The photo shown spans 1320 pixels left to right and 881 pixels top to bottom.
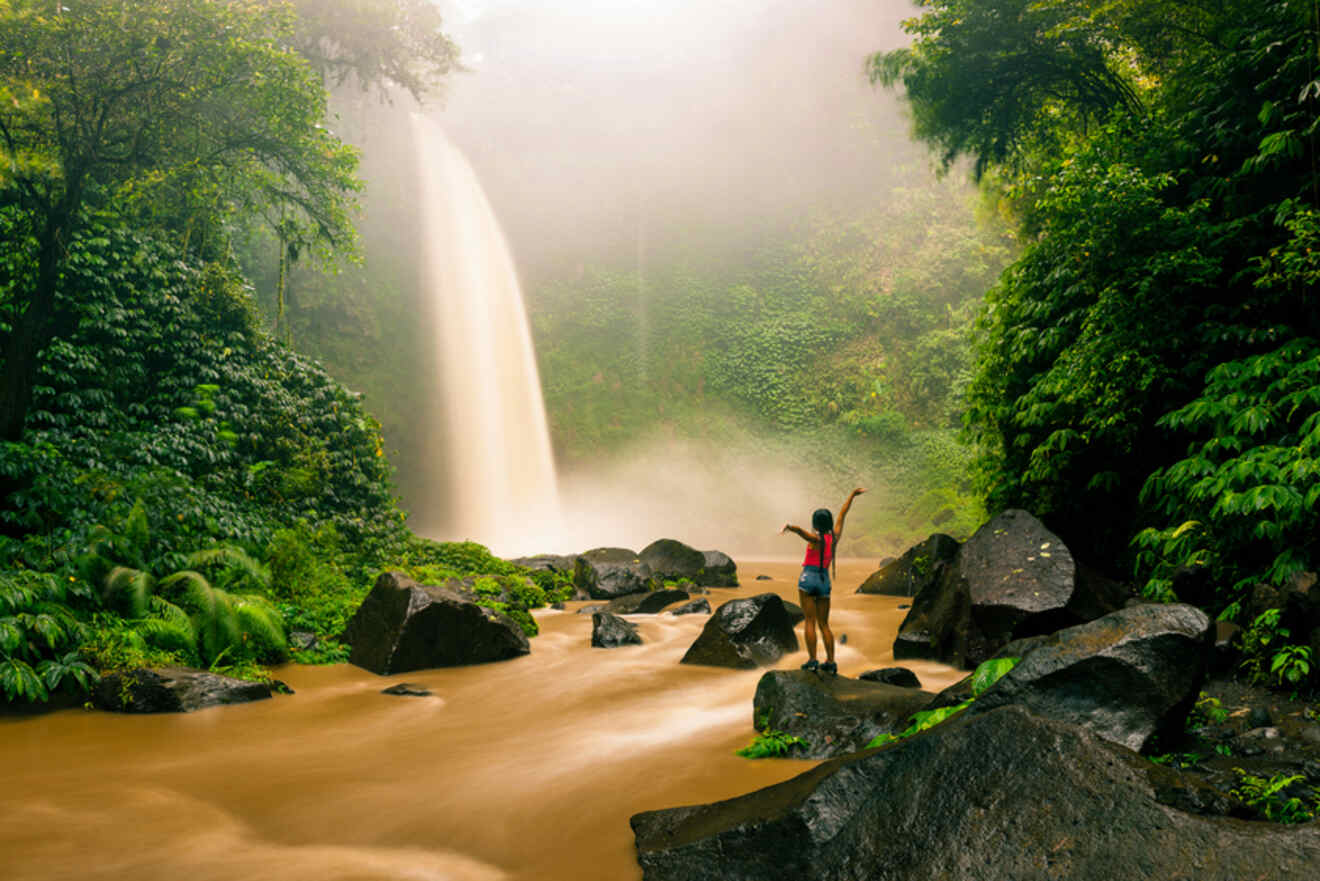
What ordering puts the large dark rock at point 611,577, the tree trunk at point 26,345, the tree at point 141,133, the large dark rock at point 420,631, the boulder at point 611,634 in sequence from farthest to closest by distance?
1. the large dark rock at point 611,577
2. the tree at point 141,133
3. the tree trunk at point 26,345
4. the boulder at point 611,634
5. the large dark rock at point 420,631

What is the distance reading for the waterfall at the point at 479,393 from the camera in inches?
991

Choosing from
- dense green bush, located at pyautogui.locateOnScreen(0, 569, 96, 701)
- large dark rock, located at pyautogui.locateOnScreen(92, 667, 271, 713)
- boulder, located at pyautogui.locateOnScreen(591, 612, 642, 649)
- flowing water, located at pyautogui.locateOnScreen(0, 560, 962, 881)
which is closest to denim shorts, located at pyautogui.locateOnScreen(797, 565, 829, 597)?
flowing water, located at pyautogui.locateOnScreen(0, 560, 962, 881)

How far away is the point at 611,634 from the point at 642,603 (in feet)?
8.57

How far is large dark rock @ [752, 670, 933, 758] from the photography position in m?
4.39

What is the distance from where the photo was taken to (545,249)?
120 feet

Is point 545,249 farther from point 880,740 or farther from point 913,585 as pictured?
point 880,740

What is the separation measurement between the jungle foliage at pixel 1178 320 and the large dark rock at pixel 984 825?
3.59m

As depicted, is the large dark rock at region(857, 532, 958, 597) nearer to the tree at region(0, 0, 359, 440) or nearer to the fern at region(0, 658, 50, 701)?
the fern at region(0, 658, 50, 701)

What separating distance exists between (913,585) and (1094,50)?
8340mm

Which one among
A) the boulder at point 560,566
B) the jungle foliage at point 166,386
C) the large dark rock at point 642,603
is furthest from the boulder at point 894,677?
the boulder at point 560,566

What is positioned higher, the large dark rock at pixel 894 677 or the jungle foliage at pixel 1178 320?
the jungle foliage at pixel 1178 320

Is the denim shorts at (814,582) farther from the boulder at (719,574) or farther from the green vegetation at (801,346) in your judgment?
the green vegetation at (801,346)

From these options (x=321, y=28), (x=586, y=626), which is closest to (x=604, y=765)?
(x=586, y=626)

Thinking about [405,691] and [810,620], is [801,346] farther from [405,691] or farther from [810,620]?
[405,691]
